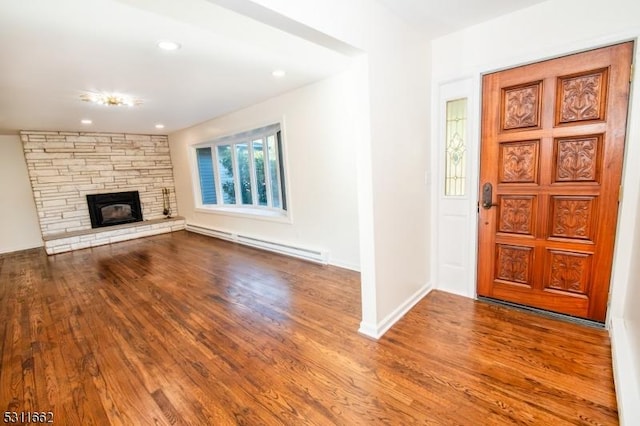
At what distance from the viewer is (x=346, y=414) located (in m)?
1.52

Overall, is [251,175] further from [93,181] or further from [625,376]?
[625,376]

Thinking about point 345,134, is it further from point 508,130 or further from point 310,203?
point 508,130

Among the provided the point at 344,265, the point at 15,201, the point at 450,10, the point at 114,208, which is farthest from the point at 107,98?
the point at 15,201

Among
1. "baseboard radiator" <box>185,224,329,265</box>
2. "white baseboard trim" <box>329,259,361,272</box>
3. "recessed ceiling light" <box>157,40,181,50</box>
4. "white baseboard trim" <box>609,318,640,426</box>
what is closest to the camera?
"white baseboard trim" <box>609,318,640,426</box>

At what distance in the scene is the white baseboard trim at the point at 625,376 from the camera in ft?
4.17

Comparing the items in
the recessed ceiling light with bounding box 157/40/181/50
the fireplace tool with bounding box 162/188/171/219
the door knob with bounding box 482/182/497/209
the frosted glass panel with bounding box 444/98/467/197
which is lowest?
the fireplace tool with bounding box 162/188/171/219

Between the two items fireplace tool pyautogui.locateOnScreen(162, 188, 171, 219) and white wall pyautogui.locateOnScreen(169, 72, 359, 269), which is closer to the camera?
white wall pyautogui.locateOnScreen(169, 72, 359, 269)

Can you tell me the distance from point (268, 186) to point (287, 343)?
3.42m

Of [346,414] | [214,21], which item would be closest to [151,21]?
[214,21]

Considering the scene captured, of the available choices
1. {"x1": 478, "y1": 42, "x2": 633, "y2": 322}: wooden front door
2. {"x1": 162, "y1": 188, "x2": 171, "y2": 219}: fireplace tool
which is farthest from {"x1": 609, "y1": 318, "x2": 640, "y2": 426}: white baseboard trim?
{"x1": 162, "y1": 188, "x2": 171, "y2": 219}: fireplace tool

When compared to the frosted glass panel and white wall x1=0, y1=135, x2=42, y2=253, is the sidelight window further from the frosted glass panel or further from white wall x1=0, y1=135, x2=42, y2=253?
white wall x1=0, y1=135, x2=42, y2=253

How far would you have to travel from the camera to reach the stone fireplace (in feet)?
18.4

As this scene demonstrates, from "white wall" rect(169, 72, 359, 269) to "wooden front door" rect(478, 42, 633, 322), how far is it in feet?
4.87

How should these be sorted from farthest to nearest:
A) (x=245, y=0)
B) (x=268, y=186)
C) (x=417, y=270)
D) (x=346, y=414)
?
1. (x=268, y=186)
2. (x=417, y=270)
3. (x=346, y=414)
4. (x=245, y=0)
